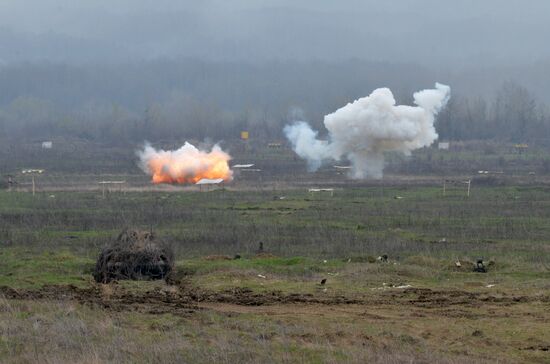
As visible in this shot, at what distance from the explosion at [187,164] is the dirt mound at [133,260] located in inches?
1789

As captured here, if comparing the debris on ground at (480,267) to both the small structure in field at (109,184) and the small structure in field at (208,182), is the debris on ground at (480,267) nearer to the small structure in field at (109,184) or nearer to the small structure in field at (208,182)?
the small structure in field at (208,182)

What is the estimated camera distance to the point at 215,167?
84.6 m

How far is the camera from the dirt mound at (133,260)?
115 feet

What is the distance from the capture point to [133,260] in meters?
35.2

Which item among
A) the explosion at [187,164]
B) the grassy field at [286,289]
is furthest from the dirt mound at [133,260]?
the explosion at [187,164]

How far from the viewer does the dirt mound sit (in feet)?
115

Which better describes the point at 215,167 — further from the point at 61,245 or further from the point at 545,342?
the point at 545,342

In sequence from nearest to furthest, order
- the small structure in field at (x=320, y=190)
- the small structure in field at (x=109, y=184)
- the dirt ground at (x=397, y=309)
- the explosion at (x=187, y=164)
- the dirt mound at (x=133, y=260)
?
the dirt ground at (x=397, y=309)
the dirt mound at (x=133, y=260)
the explosion at (x=187, y=164)
the small structure in field at (x=320, y=190)
the small structure in field at (x=109, y=184)

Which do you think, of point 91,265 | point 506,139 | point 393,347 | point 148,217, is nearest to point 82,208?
point 148,217

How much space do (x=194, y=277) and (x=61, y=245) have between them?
14383mm

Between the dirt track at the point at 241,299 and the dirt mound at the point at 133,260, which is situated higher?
the dirt mound at the point at 133,260

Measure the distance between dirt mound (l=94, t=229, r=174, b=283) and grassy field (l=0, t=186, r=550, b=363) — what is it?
3.15 feet

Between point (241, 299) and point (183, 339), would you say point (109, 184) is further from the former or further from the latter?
point (183, 339)

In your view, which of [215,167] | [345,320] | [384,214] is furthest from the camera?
[215,167]
